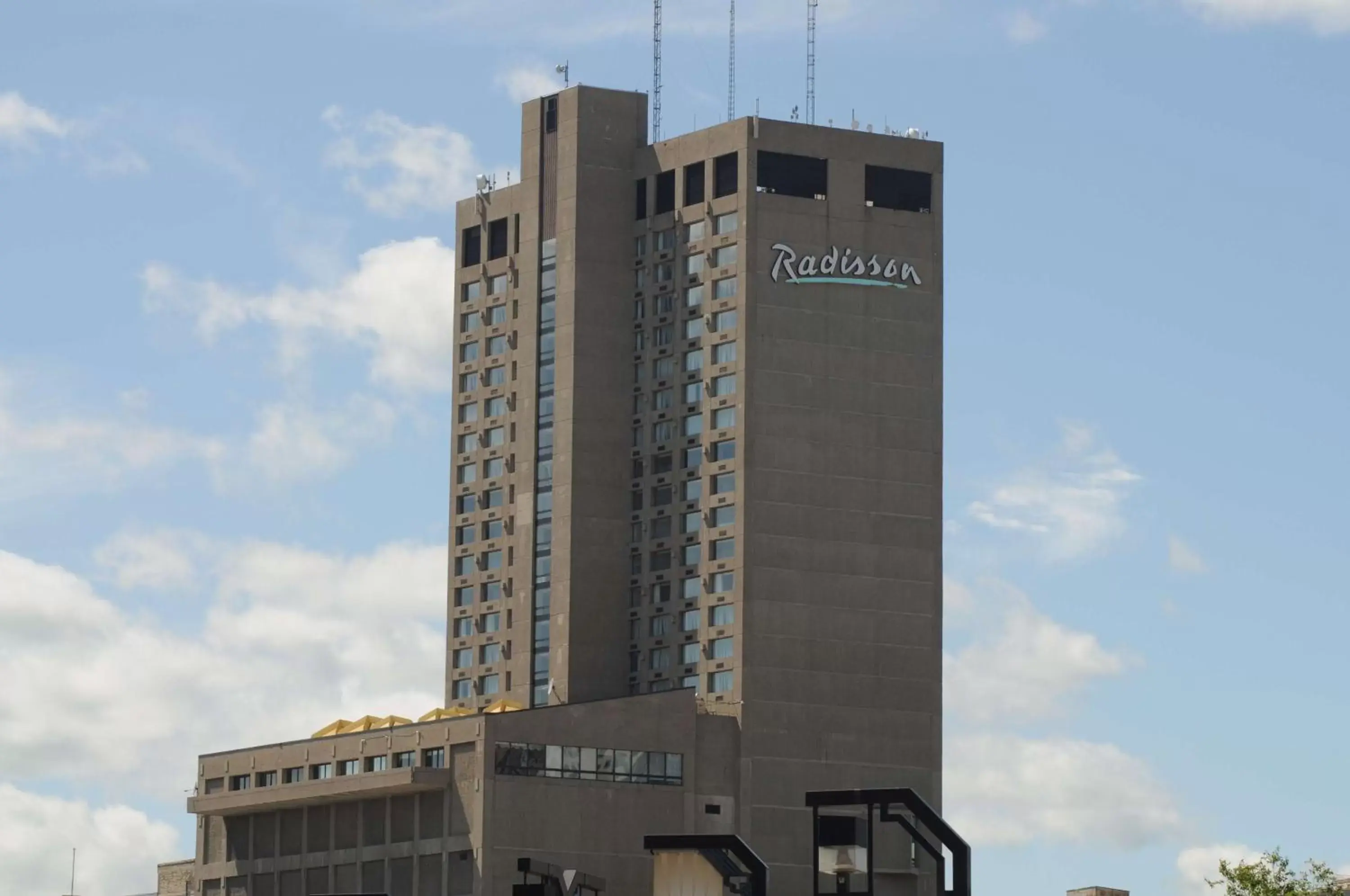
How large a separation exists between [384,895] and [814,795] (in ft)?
122

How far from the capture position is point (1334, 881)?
16950cm

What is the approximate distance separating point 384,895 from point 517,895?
172 feet

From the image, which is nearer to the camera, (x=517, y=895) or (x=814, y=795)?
(x=517, y=895)

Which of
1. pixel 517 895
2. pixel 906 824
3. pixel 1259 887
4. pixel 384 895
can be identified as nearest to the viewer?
pixel 517 895

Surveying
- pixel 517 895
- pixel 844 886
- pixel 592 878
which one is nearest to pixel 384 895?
pixel 592 878

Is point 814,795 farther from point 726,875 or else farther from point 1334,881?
point 1334,881

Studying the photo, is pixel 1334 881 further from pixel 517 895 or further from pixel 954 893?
pixel 517 895

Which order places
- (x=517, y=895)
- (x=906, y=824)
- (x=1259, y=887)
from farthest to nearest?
(x=906, y=824) < (x=1259, y=887) < (x=517, y=895)

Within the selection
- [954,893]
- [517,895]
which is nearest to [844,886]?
[954,893]

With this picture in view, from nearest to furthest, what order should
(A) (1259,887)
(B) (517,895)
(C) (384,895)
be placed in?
(B) (517,895), (A) (1259,887), (C) (384,895)

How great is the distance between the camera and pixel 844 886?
17925 centimetres

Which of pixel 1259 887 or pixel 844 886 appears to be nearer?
pixel 1259 887

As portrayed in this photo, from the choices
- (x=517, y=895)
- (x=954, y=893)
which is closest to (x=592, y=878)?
(x=954, y=893)

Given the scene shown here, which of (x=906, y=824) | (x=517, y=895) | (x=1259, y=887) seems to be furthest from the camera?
(x=906, y=824)
